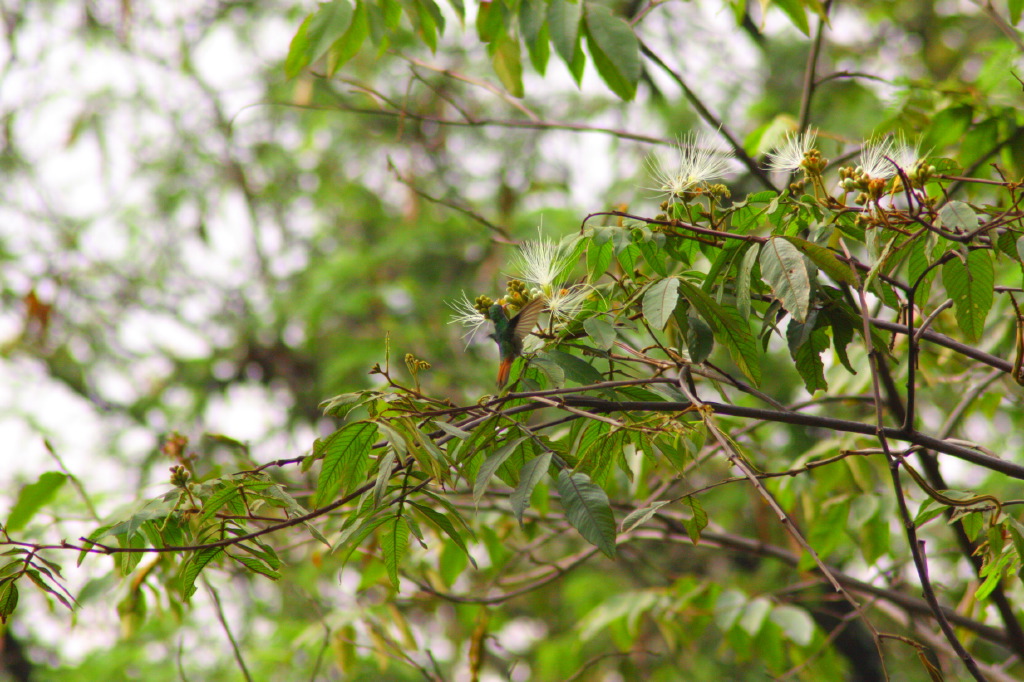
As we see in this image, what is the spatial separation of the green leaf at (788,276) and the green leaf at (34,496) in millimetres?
1643

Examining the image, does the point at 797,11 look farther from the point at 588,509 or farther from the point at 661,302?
the point at 588,509

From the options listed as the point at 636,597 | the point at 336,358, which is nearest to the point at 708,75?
the point at 336,358

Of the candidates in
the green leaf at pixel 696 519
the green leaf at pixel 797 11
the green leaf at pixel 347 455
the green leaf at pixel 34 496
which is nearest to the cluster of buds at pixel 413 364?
the green leaf at pixel 347 455

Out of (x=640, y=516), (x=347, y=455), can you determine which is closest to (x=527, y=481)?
(x=640, y=516)

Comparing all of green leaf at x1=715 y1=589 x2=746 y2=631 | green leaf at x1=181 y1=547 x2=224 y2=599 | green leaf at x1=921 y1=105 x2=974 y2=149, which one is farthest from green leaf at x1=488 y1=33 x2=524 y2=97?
→ green leaf at x1=715 y1=589 x2=746 y2=631

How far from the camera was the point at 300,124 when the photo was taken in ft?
24.6

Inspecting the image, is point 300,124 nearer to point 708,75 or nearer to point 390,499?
point 708,75

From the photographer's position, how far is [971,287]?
4.13 feet

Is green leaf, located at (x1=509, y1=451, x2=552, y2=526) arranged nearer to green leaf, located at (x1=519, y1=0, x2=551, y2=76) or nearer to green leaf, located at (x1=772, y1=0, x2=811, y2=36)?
green leaf, located at (x1=519, y1=0, x2=551, y2=76)

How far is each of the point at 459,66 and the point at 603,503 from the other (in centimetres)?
689

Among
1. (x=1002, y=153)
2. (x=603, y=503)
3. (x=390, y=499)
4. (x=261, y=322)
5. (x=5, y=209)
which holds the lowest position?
(x=603, y=503)

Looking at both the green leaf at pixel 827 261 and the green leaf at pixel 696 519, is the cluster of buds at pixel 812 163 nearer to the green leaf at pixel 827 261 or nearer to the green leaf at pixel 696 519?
the green leaf at pixel 827 261

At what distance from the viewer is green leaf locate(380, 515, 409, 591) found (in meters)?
1.28

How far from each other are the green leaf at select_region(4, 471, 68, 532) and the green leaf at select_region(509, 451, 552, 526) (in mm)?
1276
